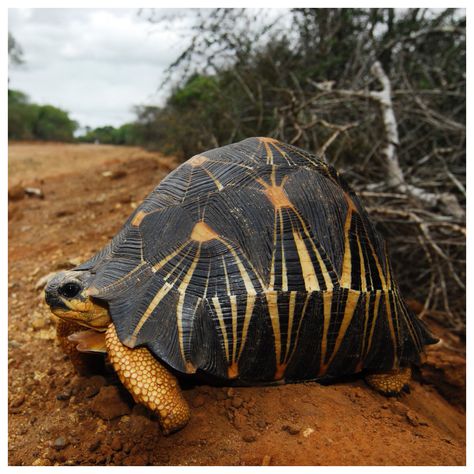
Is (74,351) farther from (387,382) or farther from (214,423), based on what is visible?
(387,382)

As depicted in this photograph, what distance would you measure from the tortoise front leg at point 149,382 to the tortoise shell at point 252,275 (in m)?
0.09

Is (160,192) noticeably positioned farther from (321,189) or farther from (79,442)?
(79,442)

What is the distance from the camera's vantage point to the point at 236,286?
2064mm

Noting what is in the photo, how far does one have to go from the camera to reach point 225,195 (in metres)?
2.24

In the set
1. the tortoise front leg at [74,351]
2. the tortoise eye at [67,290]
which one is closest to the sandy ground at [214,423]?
the tortoise front leg at [74,351]

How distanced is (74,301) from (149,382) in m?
0.54

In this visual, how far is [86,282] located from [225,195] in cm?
81

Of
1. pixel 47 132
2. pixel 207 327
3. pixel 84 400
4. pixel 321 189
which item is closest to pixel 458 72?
pixel 321 189

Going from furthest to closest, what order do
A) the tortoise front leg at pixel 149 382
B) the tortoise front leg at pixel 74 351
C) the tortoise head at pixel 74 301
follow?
the tortoise front leg at pixel 74 351
the tortoise head at pixel 74 301
the tortoise front leg at pixel 149 382

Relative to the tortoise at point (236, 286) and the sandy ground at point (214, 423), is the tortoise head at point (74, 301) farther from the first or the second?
the sandy ground at point (214, 423)

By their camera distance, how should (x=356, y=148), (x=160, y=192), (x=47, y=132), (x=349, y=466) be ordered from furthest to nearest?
(x=47, y=132)
(x=356, y=148)
(x=160, y=192)
(x=349, y=466)

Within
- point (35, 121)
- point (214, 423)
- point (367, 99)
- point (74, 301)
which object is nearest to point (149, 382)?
point (214, 423)

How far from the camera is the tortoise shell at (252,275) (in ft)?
6.67

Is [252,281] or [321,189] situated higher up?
[321,189]
